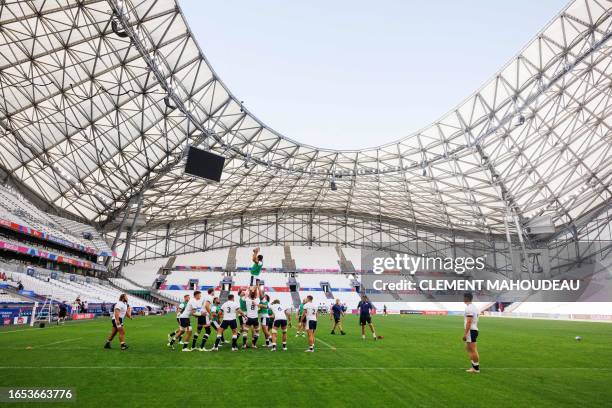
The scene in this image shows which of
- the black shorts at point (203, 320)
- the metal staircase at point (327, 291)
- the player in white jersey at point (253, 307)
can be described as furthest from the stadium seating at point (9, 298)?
the metal staircase at point (327, 291)

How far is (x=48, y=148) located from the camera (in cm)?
3778

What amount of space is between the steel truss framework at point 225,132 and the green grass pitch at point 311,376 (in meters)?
21.0

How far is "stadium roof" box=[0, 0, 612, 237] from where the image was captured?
93.5 feet

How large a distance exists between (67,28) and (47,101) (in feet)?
26.2

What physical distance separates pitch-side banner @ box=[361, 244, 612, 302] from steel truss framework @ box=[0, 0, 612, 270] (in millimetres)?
6509

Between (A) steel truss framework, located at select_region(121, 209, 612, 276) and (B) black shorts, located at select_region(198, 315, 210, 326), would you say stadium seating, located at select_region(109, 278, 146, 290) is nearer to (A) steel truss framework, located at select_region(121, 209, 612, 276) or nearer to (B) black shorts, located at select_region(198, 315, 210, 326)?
(A) steel truss framework, located at select_region(121, 209, 612, 276)

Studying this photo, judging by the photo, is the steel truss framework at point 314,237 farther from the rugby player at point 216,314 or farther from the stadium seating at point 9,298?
the rugby player at point 216,314

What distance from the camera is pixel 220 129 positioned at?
40.2m

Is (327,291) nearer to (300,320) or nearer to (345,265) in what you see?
(345,265)

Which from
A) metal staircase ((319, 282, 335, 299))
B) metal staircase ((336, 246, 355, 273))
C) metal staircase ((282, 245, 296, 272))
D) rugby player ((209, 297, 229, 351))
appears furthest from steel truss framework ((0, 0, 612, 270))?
rugby player ((209, 297, 229, 351))

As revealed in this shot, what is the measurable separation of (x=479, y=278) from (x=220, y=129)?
171 feet

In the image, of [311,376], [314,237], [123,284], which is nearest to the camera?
[311,376]

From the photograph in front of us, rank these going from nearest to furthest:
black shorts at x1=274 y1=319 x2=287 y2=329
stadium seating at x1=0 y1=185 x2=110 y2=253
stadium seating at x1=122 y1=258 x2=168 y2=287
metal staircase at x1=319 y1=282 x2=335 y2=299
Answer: black shorts at x1=274 y1=319 x2=287 y2=329 < stadium seating at x1=0 y1=185 x2=110 y2=253 < stadium seating at x1=122 y1=258 x2=168 y2=287 < metal staircase at x1=319 y1=282 x2=335 y2=299

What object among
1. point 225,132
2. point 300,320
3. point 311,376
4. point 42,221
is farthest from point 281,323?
point 42,221
